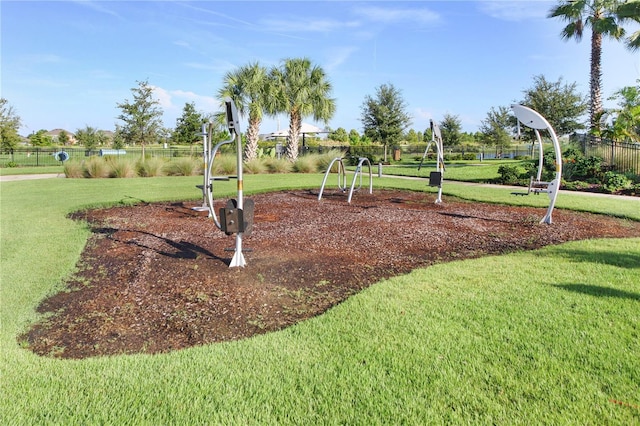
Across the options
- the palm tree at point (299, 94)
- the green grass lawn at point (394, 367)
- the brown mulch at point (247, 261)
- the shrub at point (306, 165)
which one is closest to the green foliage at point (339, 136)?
the palm tree at point (299, 94)

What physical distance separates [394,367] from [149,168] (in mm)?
17078

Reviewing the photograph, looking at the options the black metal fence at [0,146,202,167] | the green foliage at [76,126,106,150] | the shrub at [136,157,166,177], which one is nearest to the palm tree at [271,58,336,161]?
the black metal fence at [0,146,202,167]

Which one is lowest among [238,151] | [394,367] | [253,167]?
[394,367]

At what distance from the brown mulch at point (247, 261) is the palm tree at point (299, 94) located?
17.3m

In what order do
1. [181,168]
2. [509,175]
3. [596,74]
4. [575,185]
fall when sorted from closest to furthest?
[575,185]
[509,175]
[181,168]
[596,74]

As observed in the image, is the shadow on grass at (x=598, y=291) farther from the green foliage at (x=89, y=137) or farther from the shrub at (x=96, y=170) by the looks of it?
the green foliage at (x=89, y=137)

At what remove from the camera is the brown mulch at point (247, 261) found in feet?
10.0

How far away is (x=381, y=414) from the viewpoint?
195 centimetres

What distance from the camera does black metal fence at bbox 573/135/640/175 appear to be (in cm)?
1305

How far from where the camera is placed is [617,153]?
539 inches

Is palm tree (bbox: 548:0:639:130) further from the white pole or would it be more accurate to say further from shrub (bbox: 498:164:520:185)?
the white pole

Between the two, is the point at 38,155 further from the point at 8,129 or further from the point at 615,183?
the point at 615,183

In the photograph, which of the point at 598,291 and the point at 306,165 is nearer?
the point at 598,291

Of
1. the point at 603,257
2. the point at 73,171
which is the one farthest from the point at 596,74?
the point at 73,171
